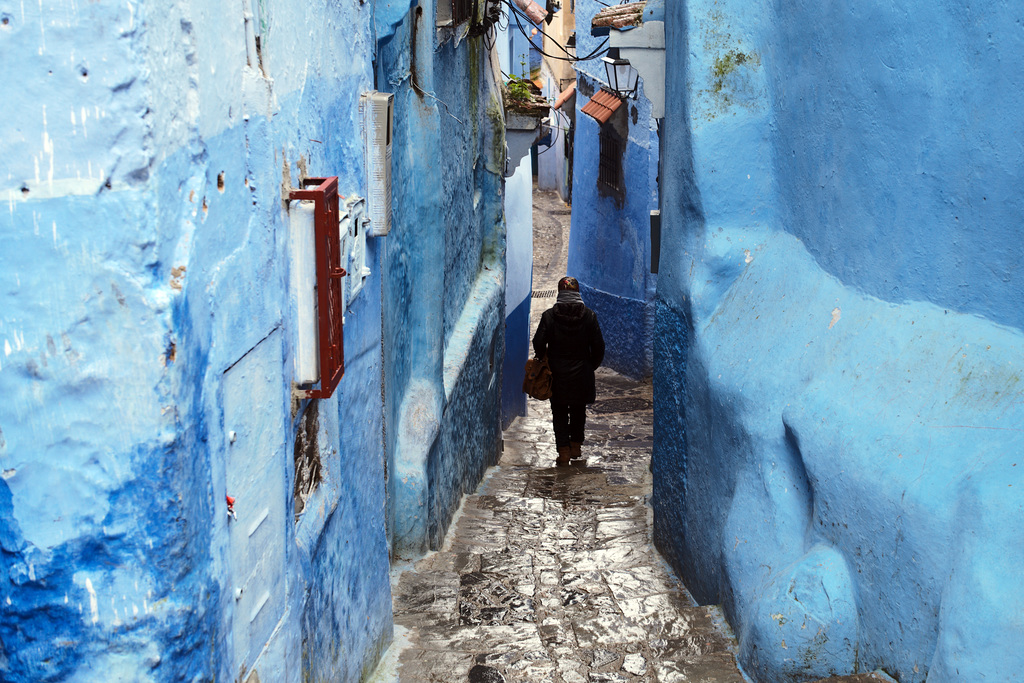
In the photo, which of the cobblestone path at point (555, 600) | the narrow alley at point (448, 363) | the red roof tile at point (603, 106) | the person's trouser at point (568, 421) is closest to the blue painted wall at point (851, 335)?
the narrow alley at point (448, 363)

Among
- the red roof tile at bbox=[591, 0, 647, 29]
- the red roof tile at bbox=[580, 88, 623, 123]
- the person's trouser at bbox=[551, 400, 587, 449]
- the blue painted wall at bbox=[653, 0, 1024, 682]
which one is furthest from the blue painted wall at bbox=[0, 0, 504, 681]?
the red roof tile at bbox=[580, 88, 623, 123]

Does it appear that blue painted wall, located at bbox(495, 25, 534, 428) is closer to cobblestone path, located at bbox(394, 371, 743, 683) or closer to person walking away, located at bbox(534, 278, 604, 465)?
person walking away, located at bbox(534, 278, 604, 465)

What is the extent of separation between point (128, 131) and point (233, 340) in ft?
2.12

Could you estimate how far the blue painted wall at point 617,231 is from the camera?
13656mm

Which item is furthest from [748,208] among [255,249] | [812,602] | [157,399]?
[157,399]

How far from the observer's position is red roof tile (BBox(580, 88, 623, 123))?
43.8 feet

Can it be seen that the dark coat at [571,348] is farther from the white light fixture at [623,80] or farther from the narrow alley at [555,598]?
the white light fixture at [623,80]

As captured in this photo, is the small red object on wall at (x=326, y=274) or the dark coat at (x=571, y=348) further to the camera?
the dark coat at (x=571, y=348)

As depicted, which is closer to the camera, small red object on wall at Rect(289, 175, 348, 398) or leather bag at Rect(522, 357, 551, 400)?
small red object on wall at Rect(289, 175, 348, 398)

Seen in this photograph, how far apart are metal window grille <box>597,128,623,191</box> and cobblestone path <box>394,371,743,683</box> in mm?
6994

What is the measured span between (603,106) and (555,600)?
9.37 m

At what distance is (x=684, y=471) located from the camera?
19.2ft

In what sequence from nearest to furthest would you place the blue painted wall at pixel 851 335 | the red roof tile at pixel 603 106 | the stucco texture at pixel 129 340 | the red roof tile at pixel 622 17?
A: the stucco texture at pixel 129 340
the blue painted wall at pixel 851 335
the red roof tile at pixel 622 17
the red roof tile at pixel 603 106

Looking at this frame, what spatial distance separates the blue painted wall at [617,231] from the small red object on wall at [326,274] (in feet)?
34.8
